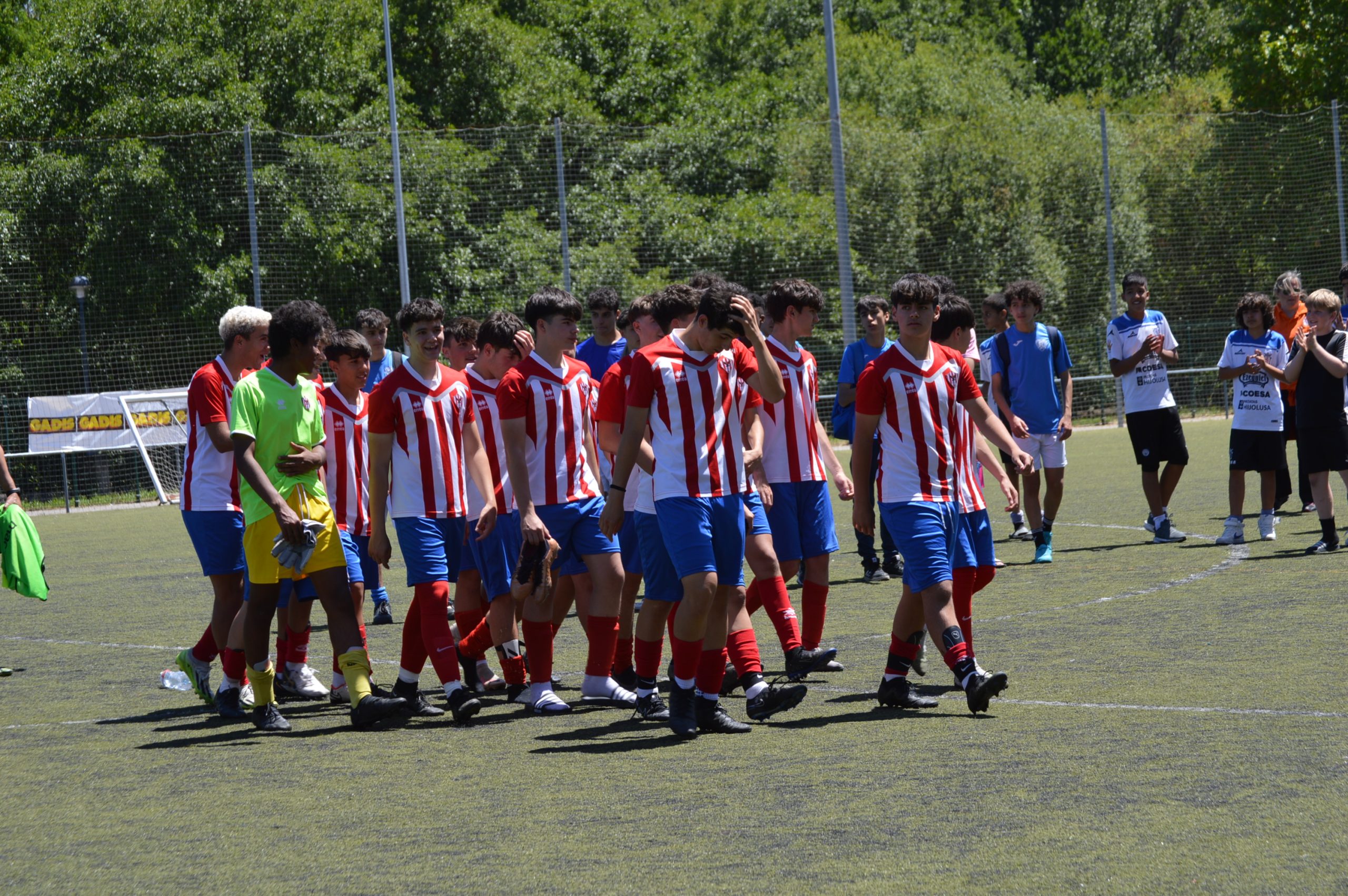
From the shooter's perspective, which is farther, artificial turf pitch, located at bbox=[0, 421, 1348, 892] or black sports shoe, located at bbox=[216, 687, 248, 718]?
black sports shoe, located at bbox=[216, 687, 248, 718]

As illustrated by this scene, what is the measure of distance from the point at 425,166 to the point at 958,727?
77.4 feet

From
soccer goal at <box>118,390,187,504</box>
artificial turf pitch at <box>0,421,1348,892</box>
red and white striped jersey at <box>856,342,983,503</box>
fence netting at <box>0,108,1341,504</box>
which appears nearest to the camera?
artificial turf pitch at <box>0,421,1348,892</box>

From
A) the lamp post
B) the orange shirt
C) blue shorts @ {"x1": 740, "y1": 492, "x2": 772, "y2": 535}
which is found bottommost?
blue shorts @ {"x1": 740, "y1": 492, "x2": 772, "y2": 535}

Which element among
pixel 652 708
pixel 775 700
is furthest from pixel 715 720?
pixel 652 708

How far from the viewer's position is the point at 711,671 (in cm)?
606

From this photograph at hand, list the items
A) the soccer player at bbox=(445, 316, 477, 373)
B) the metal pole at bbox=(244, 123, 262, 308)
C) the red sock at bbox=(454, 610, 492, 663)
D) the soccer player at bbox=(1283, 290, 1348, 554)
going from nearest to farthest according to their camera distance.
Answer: the red sock at bbox=(454, 610, 492, 663) < the soccer player at bbox=(445, 316, 477, 373) < the soccer player at bbox=(1283, 290, 1348, 554) < the metal pole at bbox=(244, 123, 262, 308)

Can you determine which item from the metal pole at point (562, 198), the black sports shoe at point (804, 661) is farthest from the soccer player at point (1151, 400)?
the metal pole at point (562, 198)

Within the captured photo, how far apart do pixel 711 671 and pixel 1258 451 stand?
6.67m

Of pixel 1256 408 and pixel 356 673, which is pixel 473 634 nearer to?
pixel 356 673

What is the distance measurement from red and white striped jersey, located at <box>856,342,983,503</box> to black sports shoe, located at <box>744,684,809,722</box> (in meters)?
0.94

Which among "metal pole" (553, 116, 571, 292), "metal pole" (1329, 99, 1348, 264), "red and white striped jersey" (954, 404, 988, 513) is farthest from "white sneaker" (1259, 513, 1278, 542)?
"metal pole" (1329, 99, 1348, 264)

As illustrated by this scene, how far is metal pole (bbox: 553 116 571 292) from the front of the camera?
85.3ft

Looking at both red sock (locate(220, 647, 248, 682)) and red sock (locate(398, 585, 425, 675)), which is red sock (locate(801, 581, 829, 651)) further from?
red sock (locate(220, 647, 248, 682))

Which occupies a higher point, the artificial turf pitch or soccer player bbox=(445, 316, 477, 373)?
soccer player bbox=(445, 316, 477, 373)
